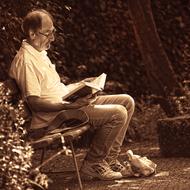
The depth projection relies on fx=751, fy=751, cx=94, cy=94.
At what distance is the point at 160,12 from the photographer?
12.6 m

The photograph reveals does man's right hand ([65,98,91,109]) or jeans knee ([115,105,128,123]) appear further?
jeans knee ([115,105,128,123])

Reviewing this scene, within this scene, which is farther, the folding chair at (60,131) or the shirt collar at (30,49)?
the shirt collar at (30,49)

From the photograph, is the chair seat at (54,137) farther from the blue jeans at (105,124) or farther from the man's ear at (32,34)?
the man's ear at (32,34)

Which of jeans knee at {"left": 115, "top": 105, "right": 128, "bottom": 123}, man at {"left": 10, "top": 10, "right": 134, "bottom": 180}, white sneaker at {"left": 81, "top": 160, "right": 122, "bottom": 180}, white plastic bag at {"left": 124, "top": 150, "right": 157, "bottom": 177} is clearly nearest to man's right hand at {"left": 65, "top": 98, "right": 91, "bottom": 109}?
man at {"left": 10, "top": 10, "right": 134, "bottom": 180}

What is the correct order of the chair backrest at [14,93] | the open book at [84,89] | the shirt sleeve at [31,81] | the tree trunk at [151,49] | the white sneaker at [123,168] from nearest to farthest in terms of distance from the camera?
the open book at [84,89] < the shirt sleeve at [31,81] < the chair backrest at [14,93] < the white sneaker at [123,168] < the tree trunk at [151,49]

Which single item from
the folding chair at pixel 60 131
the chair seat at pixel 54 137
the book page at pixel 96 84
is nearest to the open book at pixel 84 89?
the book page at pixel 96 84

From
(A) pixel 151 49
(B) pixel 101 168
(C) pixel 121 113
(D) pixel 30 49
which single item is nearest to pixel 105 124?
(C) pixel 121 113

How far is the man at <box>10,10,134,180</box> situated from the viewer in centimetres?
604

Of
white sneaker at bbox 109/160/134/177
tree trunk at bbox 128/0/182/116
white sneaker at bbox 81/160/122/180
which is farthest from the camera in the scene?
tree trunk at bbox 128/0/182/116

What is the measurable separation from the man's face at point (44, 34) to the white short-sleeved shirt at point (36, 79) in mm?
62

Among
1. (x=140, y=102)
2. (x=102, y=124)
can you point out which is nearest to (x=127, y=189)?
(x=102, y=124)

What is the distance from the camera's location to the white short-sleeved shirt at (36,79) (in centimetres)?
604

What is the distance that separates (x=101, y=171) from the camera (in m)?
6.42

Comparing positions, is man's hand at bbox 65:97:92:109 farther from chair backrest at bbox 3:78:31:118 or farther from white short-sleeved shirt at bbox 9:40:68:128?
chair backrest at bbox 3:78:31:118
